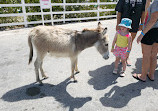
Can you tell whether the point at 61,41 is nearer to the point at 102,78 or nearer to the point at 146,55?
the point at 102,78

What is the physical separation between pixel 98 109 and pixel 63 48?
1676mm

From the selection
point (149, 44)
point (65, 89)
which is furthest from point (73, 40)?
point (149, 44)

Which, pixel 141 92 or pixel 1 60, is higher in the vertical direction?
pixel 1 60

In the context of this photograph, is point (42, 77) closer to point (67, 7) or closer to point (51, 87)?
point (51, 87)

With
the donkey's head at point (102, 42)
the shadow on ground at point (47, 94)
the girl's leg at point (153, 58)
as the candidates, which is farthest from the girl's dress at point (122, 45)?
the shadow on ground at point (47, 94)

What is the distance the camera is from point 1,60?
4551mm

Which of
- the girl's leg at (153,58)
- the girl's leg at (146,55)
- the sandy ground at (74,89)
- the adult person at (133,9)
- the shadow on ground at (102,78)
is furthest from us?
the adult person at (133,9)

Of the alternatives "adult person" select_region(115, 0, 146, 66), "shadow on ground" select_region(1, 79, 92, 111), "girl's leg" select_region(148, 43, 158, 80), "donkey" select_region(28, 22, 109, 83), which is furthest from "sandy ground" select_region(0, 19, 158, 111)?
"adult person" select_region(115, 0, 146, 66)

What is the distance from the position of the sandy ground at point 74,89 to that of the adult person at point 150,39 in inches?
18.2

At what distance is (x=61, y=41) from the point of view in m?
3.26

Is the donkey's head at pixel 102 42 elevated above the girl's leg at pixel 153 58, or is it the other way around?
the donkey's head at pixel 102 42

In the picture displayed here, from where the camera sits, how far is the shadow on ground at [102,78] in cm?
343

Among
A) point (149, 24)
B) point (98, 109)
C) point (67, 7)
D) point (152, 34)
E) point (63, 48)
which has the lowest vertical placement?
point (98, 109)

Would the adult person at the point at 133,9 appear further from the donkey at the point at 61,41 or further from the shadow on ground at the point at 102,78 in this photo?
the shadow on ground at the point at 102,78
